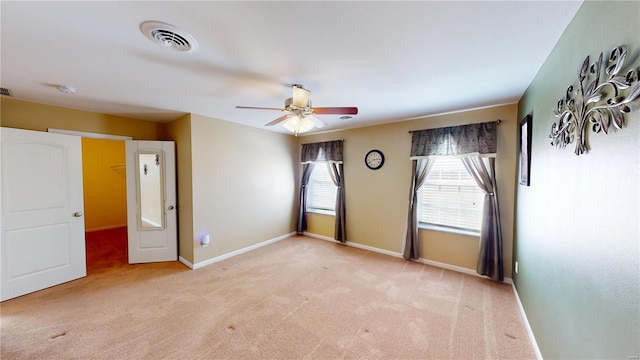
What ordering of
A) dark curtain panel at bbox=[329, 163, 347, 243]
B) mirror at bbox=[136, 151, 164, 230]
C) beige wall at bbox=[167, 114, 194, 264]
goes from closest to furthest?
beige wall at bbox=[167, 114, 194, 264] → mirror at bbox=[136, 151, 164, 230] → dark curtain panel at bbox=[329, 163, 347, 243]

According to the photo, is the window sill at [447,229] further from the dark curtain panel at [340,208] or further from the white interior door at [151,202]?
the white interior door at [151,202]

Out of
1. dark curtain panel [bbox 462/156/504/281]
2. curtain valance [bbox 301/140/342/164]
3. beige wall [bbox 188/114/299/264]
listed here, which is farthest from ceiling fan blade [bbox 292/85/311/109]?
dark curtain panel [bbox 462/156/504/281]

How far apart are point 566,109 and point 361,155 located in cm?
295

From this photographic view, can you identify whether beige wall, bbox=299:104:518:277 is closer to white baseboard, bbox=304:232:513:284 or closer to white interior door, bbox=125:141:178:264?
white baseboard, bbox=304:232:513:284

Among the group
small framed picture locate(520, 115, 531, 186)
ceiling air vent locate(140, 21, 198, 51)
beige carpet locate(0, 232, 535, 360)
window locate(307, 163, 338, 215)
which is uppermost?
ceiling air vent locate(140, 21, 198, 51)

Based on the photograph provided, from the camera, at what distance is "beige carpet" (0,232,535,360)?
183 cm

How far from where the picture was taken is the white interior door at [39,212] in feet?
8.30

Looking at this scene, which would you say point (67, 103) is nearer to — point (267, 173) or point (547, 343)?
point (267, 173)

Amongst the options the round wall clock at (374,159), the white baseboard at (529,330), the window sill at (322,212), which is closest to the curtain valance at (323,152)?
the round wall clock at (374,159)

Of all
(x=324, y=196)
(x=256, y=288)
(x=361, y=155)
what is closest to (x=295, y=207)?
(x=324, y=196)

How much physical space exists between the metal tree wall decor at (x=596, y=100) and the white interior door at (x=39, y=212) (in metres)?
4.92

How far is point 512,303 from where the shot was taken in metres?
2.46

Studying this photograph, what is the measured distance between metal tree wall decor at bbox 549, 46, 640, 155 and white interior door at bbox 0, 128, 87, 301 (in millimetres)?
4924

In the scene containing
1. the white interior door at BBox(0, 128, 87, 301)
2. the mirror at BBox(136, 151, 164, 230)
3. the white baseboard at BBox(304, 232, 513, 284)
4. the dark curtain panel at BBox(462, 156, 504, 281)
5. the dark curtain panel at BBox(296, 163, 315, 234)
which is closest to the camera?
the white interior door at BBox(0, 128, 87, 301)
